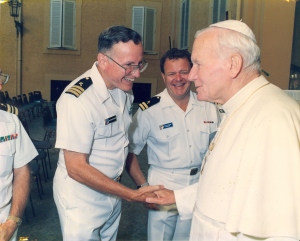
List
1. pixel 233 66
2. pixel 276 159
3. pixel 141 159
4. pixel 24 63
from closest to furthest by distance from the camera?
pixel 276 159, pixel 233 66, pixel 141 159, pixel 24 63

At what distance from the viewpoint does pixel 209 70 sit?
1709 mm

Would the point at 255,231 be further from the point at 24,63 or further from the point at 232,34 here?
the point at 24,63

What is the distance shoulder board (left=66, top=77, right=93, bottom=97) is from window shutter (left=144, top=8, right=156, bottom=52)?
13861 millimetres

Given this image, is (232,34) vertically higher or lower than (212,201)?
higher

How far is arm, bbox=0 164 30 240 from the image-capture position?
2102mm

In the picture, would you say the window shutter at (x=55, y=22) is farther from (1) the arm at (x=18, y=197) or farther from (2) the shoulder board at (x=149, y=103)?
(1) the arm at (x=18, y=197)

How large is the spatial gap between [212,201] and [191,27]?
11.3 metres

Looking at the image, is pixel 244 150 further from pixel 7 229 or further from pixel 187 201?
pixel 7 229

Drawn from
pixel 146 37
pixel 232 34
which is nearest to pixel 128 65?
pixel 232 34

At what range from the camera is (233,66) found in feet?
5.39

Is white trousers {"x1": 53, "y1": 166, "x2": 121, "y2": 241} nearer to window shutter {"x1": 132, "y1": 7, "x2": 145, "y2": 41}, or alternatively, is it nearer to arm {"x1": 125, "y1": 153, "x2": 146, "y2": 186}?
arm {"x1": 125, "y1": 153, "x2": 146, "y2": 186}

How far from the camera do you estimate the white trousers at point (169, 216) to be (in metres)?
2.90

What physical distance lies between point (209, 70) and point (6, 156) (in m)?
1.28

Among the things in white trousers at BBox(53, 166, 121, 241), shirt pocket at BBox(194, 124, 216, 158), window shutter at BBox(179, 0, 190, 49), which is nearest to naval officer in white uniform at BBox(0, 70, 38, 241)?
white trousers at BBox(53, 166, 121, 241)
